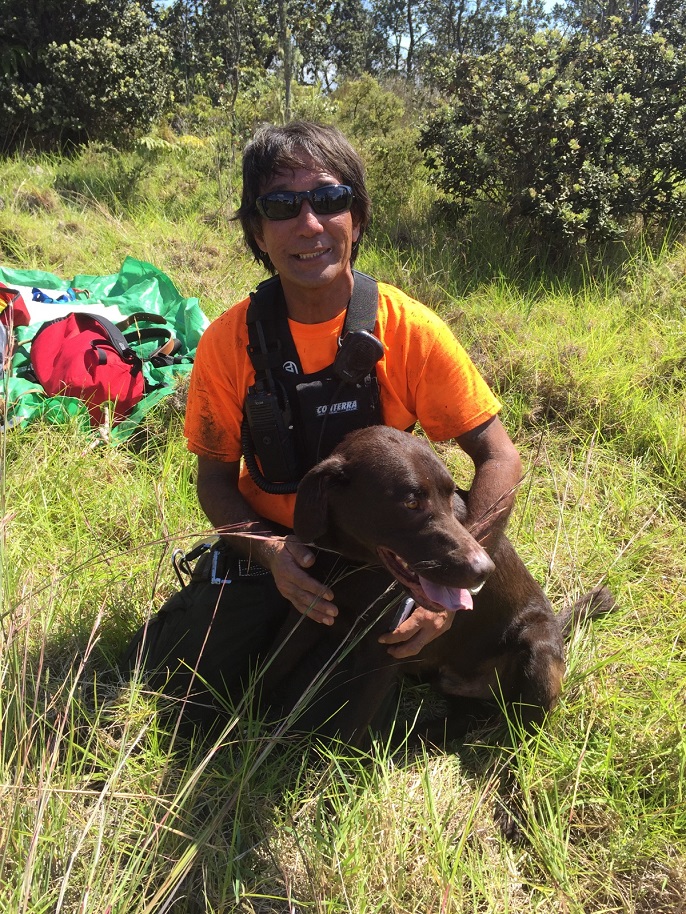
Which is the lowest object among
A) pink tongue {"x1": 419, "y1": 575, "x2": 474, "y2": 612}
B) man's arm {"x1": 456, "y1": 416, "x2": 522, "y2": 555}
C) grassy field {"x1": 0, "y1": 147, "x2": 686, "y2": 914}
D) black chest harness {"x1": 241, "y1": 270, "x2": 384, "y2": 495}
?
grassy field {"x1": 0, "y1": 147, "x2": 686, "y2": 914}

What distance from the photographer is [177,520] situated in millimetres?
3068

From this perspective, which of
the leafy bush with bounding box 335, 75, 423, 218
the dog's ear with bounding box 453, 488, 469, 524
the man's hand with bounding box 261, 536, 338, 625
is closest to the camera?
the man's hand with bounding box 261, 536, 338, 625

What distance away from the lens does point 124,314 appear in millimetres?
4648

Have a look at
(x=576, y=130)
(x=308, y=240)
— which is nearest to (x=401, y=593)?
(x=308, y=240)

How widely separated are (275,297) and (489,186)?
3614 millimetres

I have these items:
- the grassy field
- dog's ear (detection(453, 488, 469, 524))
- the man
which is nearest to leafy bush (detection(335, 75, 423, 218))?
the grassy field

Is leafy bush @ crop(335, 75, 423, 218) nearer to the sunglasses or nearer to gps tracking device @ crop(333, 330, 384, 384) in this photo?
the sunglasses

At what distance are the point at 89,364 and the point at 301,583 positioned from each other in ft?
8.03

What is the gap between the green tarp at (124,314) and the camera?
362 centimetres

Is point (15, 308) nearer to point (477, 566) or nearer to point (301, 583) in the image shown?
point (301, 583)

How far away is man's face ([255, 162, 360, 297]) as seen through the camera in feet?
7.22

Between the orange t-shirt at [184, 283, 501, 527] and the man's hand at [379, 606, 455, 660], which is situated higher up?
the orange t-shirt at [184, 283, 501, 527]

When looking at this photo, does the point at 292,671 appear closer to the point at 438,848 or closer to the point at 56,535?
the point at 438,848

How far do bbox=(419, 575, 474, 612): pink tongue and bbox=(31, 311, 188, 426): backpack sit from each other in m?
2.46
